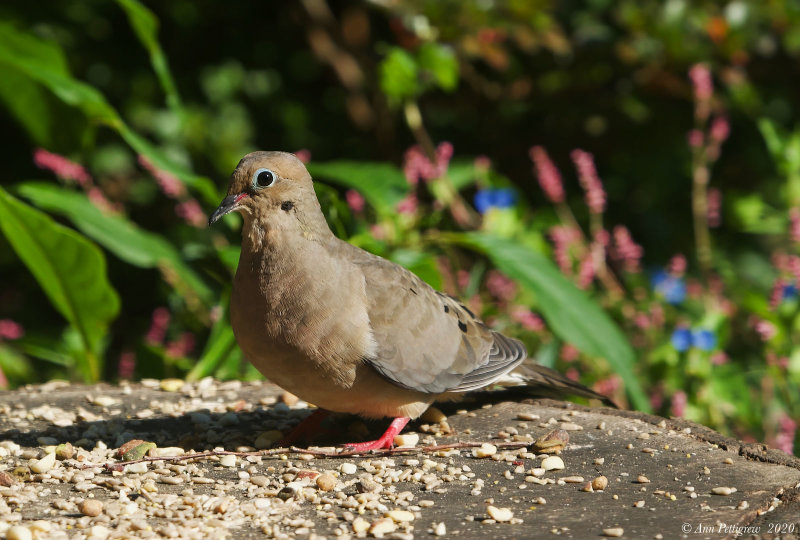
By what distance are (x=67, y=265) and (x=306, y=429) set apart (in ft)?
5.18

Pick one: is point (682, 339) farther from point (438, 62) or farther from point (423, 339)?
point (438, 62)

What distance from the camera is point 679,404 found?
156 inches

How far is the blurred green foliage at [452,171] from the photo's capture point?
4.21m

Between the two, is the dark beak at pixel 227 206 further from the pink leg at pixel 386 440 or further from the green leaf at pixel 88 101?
the green leaf at pixel 88 101

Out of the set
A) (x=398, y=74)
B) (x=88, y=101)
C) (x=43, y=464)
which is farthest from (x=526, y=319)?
(x=43, y=464)

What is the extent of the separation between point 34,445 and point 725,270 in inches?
138

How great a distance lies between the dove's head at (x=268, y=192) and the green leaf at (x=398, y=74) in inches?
84.9

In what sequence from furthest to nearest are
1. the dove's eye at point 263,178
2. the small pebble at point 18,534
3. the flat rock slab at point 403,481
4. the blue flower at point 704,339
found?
the blue flower at point 704,339 < the dove's eye at point 263,178 < the flat rock slab at point 403,481 < the small pebble at point 18,534

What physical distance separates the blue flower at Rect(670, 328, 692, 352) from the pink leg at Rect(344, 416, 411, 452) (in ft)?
5.31

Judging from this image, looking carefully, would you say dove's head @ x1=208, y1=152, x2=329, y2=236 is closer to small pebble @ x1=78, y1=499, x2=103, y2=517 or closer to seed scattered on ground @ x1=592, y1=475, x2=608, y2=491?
small pebble @ x1=78, y1=499, x2=103, y2=517

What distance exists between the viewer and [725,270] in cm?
505

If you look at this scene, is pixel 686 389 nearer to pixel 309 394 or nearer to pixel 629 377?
pixel 629 377

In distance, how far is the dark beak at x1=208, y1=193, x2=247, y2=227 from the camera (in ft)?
9.29

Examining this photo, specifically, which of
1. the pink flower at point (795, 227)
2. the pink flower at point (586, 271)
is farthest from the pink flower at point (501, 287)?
the pink flower at point (795, 227)
